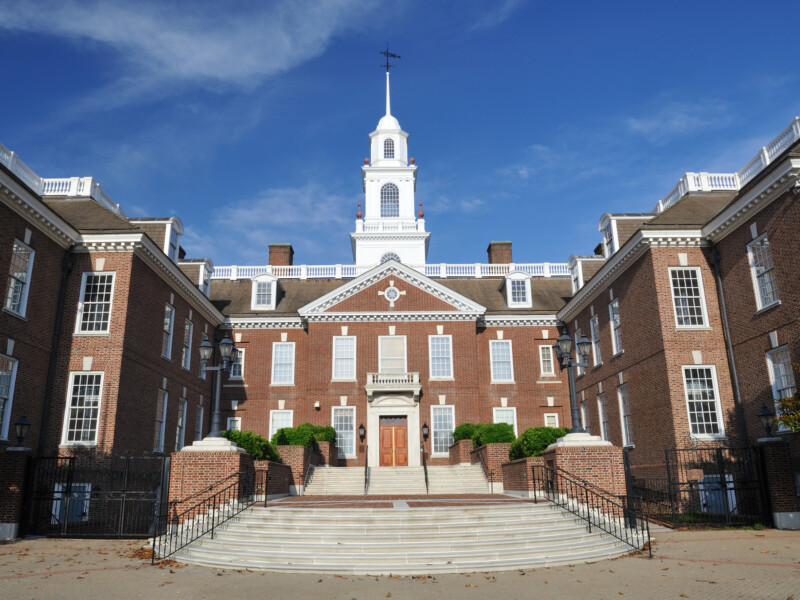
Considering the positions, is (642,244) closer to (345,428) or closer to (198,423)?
(345,428)

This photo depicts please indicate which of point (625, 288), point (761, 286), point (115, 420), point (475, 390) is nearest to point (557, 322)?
point (475, 390)

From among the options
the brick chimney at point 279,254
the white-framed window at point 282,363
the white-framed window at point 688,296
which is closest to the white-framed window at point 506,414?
the white-framed window at point 282,363

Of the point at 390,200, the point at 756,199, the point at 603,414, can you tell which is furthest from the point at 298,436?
the point at 390,200

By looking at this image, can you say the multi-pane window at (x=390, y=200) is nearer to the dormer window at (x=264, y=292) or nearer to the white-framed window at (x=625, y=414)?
the dormer window at (x=264, y=292)

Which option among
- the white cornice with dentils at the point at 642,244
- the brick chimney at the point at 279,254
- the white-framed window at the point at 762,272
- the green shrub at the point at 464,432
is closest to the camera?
the white-framed window at the point at 762,272

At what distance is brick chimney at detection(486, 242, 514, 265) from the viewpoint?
39.7 meters

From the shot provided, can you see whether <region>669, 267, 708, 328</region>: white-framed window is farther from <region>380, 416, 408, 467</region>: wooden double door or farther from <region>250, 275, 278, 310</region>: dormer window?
<region>250, 275, 278, 310</region>: dormer window

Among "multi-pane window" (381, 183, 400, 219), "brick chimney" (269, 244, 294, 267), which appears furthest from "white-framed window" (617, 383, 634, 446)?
"multi-pane window" (381, 183, 400, 219)

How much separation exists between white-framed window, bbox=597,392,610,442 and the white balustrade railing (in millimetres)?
12201

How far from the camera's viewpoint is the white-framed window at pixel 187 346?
2702 cm

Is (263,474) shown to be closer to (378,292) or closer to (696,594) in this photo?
(696,594)

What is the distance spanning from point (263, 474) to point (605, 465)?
9.15 metres

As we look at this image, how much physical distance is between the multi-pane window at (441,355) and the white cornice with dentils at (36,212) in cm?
1668

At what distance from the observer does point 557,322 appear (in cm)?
3200
